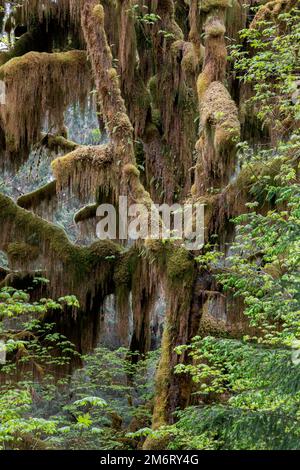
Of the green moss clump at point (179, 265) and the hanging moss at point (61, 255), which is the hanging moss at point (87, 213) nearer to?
the hanging moss at point (61, 255)

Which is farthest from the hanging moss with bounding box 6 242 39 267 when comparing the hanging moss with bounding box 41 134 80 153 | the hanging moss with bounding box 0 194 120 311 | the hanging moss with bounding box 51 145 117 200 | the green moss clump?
the green moss clump

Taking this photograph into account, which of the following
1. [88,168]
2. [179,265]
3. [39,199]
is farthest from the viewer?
[39,199]

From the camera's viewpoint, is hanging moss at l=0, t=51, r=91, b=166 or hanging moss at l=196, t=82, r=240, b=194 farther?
hanging moss at l=0, t=51, r=91, b=166

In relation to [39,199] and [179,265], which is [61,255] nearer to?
[39,199]

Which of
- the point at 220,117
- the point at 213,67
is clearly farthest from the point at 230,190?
the point at 213,67

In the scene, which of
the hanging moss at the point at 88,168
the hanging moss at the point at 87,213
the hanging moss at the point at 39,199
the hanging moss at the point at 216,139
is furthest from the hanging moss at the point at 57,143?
the hanging moss at the point at 216,139

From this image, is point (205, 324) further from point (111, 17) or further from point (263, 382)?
point (111, 17)

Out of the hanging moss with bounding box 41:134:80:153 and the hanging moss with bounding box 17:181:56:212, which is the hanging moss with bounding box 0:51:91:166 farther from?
the hanging moss with bounding box 41:134:80:153

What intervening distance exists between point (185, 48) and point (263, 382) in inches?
314

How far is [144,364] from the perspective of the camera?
13.2 meters

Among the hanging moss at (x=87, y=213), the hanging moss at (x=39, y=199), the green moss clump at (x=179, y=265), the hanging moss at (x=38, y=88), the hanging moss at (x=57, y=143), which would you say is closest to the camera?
the green moss clump at (x=179, y=265)

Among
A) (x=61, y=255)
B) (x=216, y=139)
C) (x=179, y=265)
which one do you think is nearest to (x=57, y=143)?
(x=61, y=255)

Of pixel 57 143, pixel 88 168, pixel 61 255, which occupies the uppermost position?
pixel 57 143

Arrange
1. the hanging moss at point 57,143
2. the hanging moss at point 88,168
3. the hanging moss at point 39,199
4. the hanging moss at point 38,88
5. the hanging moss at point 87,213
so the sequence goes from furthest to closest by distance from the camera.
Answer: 1. the hanging moss at point 57,143
2. the hanging moss at point 39,199
3. the hanging moss at point 87,213
4. the hanging moss at point 38,88
5. the hanging moss at point 88,168
